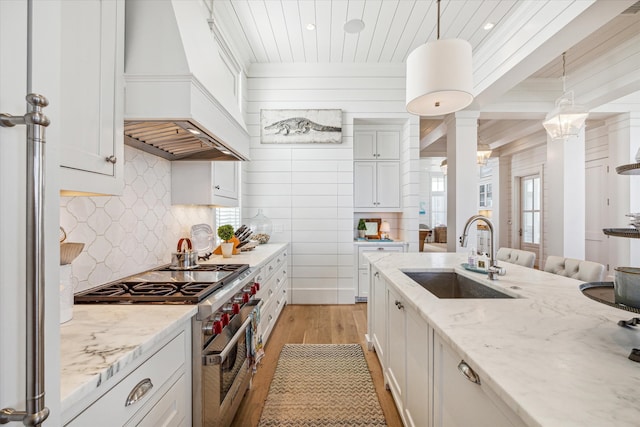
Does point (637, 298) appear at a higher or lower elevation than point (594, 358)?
higher

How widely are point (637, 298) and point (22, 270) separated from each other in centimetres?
Result: 124

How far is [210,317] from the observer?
4.30 feet

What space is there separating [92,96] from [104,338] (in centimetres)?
85

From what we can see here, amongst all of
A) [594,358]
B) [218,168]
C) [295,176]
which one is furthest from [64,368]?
[295,176]

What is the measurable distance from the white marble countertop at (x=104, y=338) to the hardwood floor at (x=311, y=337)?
1.07 m

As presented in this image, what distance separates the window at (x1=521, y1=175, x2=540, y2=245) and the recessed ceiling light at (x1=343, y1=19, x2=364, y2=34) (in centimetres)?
583

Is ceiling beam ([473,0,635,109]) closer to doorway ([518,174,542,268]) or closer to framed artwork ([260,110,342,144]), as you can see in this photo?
framed artwork ([260,110,342,144])

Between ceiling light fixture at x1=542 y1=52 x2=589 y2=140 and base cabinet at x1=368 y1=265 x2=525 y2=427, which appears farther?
ceiling light fixture at x1=542 y1=52 x2=589 y2=140

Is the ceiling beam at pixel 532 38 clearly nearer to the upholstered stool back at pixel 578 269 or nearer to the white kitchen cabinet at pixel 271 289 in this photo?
the upholstered stool back at pixel 578 269

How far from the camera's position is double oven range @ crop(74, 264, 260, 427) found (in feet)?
4.12

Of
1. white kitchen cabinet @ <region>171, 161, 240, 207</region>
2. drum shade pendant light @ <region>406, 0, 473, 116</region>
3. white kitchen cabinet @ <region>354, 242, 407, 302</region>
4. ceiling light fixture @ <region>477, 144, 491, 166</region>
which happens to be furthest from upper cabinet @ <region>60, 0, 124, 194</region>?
ceiling light fixture @ <region>477, 144, 491, 166</region>

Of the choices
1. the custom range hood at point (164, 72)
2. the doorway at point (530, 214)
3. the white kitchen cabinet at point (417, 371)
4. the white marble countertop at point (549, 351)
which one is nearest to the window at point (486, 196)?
the doorway at point (530, 214)

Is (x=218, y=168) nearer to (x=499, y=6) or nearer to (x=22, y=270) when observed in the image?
(x=22, y=270)

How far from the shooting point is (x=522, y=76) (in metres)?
3.09
